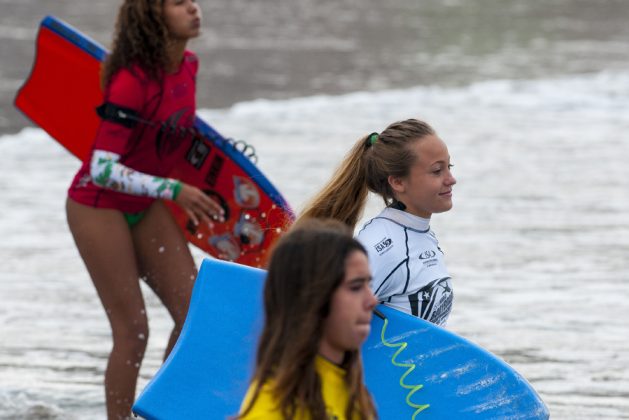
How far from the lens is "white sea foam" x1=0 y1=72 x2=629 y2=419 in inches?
248

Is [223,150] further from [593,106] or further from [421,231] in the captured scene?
[593,106]

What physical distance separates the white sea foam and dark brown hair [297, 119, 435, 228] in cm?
209

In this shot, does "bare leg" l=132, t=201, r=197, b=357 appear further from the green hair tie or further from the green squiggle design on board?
the green squiggle design on board

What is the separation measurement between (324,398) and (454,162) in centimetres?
931

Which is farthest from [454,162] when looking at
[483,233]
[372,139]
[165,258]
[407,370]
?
[407,370]

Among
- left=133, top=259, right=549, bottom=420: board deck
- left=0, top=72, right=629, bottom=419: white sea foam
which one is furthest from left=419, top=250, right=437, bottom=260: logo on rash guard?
left=0, top=72, right=629, bottom=419: white sea foam

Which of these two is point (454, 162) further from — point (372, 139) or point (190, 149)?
point (372, 139)

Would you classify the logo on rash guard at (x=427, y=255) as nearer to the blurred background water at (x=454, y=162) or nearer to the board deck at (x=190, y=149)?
the board deck at (x=190, y=149)

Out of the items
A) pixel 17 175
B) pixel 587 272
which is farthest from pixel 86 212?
pixel 17 175

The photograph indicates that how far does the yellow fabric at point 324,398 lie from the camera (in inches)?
104

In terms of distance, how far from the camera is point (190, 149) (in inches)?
210

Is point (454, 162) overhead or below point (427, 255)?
below

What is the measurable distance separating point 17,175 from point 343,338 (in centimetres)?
905

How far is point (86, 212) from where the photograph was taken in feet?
15.9
